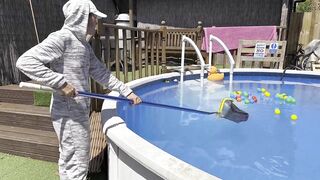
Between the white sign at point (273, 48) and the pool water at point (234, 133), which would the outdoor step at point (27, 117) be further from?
the white sign at point (273, 48)

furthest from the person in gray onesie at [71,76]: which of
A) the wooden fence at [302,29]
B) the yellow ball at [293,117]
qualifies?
the wooden fence at [302,29]

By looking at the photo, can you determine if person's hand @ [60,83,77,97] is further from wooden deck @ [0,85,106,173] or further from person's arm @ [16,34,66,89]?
wooden deck @ [0,85,106,173]

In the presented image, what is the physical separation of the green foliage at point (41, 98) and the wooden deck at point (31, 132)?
81 millimetres

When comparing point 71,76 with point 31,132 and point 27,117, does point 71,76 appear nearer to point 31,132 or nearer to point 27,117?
point 31,132

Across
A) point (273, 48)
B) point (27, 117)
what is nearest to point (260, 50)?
point (273, 48)

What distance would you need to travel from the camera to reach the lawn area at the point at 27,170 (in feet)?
10.8

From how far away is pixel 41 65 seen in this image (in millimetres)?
2283

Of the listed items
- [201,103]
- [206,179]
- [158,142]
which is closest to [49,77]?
[206,179]

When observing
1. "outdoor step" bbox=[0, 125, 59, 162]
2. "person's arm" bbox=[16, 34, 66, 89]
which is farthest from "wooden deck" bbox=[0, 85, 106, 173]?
"person's arm" bbox=[16, 34, 66, 89]

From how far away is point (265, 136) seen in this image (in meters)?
4.23

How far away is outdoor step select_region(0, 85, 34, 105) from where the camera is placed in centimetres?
471

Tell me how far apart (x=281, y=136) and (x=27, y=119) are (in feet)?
11.5

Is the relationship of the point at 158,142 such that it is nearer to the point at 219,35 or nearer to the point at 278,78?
the point at 278,78

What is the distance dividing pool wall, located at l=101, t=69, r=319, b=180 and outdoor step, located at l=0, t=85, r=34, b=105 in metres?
2.15
